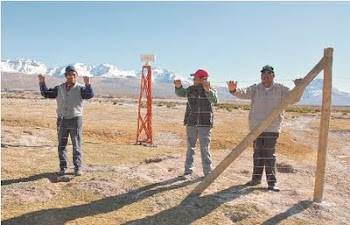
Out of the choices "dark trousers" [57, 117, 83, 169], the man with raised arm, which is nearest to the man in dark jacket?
"dark trousers" [57, 117, 83, 169]

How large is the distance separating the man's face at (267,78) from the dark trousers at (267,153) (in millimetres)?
1022

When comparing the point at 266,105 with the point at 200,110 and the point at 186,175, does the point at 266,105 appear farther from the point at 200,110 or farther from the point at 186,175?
the point at 186,175

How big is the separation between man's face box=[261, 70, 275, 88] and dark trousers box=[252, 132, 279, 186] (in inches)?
40.3

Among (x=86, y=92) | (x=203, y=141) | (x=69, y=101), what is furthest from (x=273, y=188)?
(x=69, y=101)

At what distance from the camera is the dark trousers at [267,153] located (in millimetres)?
9820

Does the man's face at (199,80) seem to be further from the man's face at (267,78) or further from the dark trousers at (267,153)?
the dark trousers at (267,153)

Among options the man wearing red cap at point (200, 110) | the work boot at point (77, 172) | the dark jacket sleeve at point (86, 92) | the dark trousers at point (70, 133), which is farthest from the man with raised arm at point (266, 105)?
the work boot at point (77, 172)

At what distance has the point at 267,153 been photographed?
995 cm

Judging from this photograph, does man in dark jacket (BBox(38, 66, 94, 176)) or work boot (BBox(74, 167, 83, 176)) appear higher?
man in dark jacket (BBox(38, 66, 94, 176))

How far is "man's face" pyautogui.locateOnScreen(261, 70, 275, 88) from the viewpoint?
383 inches

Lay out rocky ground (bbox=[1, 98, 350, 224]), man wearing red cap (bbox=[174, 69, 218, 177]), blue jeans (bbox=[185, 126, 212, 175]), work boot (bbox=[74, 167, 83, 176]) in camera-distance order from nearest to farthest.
Result: rocky ground (bbox=[1, 98, 350, 224]) → man wearing red cap (bbox=[174, 69, 218, 177]) → blue jeans (bbox=[185, 126, 212, 175]) → work boot (bbox=[74, 167, 83, 176])

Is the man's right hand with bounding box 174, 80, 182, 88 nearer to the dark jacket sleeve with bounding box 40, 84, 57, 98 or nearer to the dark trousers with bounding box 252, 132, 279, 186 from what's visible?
the dark trousers with bounding box 252, 132, 279, 186

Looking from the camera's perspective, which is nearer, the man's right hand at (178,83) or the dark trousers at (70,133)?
the man's right hand at (178,83)

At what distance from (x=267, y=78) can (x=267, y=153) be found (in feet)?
5.21
